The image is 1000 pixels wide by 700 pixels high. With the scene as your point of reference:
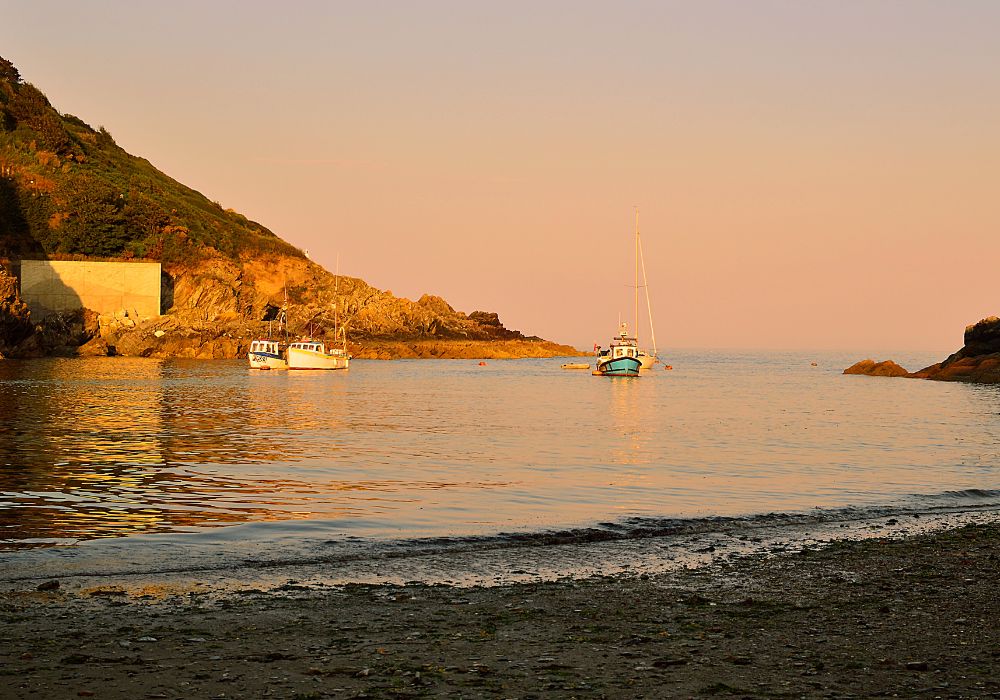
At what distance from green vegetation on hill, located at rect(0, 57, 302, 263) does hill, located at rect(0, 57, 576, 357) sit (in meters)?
0.21

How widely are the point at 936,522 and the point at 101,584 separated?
48.9 feet

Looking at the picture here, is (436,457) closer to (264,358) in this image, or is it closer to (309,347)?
(264,358)

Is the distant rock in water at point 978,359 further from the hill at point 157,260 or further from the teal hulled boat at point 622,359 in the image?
the hill at point 157,260

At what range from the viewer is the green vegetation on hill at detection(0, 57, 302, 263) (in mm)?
135500

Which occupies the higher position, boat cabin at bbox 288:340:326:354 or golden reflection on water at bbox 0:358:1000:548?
boat cabin at bbox 288:340:326:354

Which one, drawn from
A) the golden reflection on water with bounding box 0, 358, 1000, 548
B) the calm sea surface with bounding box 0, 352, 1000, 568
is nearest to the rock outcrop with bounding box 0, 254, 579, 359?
the golden reflection on water with bounding box 0, 358, 1000, 548

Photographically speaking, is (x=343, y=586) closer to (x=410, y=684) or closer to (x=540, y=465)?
(x=410, y=684)

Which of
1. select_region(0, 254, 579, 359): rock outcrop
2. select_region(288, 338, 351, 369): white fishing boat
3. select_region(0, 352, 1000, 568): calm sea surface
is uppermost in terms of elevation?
select_region(0, 254, 579, 359): rock outcrop

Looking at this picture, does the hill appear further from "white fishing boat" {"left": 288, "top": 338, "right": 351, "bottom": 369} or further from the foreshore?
the foreshore

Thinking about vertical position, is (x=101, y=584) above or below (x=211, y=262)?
below

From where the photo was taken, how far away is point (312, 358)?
114m

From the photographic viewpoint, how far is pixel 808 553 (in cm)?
1478

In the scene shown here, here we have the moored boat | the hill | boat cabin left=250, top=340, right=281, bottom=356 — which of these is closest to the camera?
the moored boat

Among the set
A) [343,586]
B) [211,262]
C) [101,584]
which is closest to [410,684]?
[343,586]
